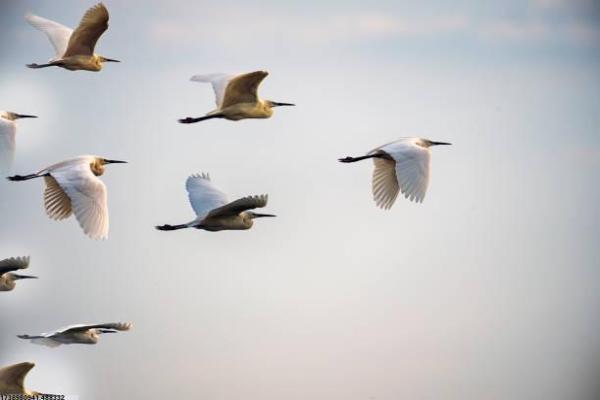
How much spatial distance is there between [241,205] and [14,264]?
6.08ft

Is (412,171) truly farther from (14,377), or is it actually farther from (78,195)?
(14,377)

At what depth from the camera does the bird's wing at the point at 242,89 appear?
8.84 m

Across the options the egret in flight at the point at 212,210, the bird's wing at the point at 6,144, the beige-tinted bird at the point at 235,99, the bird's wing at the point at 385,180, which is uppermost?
the beige-tinted bird at the point at 235,99

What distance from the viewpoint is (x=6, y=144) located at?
9.70m

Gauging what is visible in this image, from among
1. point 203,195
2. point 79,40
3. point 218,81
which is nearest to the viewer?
point 218,81

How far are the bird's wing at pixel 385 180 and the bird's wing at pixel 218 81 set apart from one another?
1023 millimetres

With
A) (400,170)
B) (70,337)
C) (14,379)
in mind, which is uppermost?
(400,170)

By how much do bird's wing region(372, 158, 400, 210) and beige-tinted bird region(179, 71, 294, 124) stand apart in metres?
0.85

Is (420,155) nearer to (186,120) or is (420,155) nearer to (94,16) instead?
(186,120)

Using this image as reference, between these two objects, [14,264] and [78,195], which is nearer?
[78,195]

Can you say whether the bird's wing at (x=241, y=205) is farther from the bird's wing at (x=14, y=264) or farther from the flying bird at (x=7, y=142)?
the flying bird at (x=7, y=142)

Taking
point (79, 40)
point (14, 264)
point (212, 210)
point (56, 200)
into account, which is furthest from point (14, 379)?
point (79, 40)

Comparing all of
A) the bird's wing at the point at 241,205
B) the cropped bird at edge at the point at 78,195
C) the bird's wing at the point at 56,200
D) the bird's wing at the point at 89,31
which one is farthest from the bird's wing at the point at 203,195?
the bird's wing at the point at 89,31

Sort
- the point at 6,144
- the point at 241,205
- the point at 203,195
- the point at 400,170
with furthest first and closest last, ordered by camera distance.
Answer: the point at 6,144, the point at 203,195, the point at 400,170, the point at 241,205
